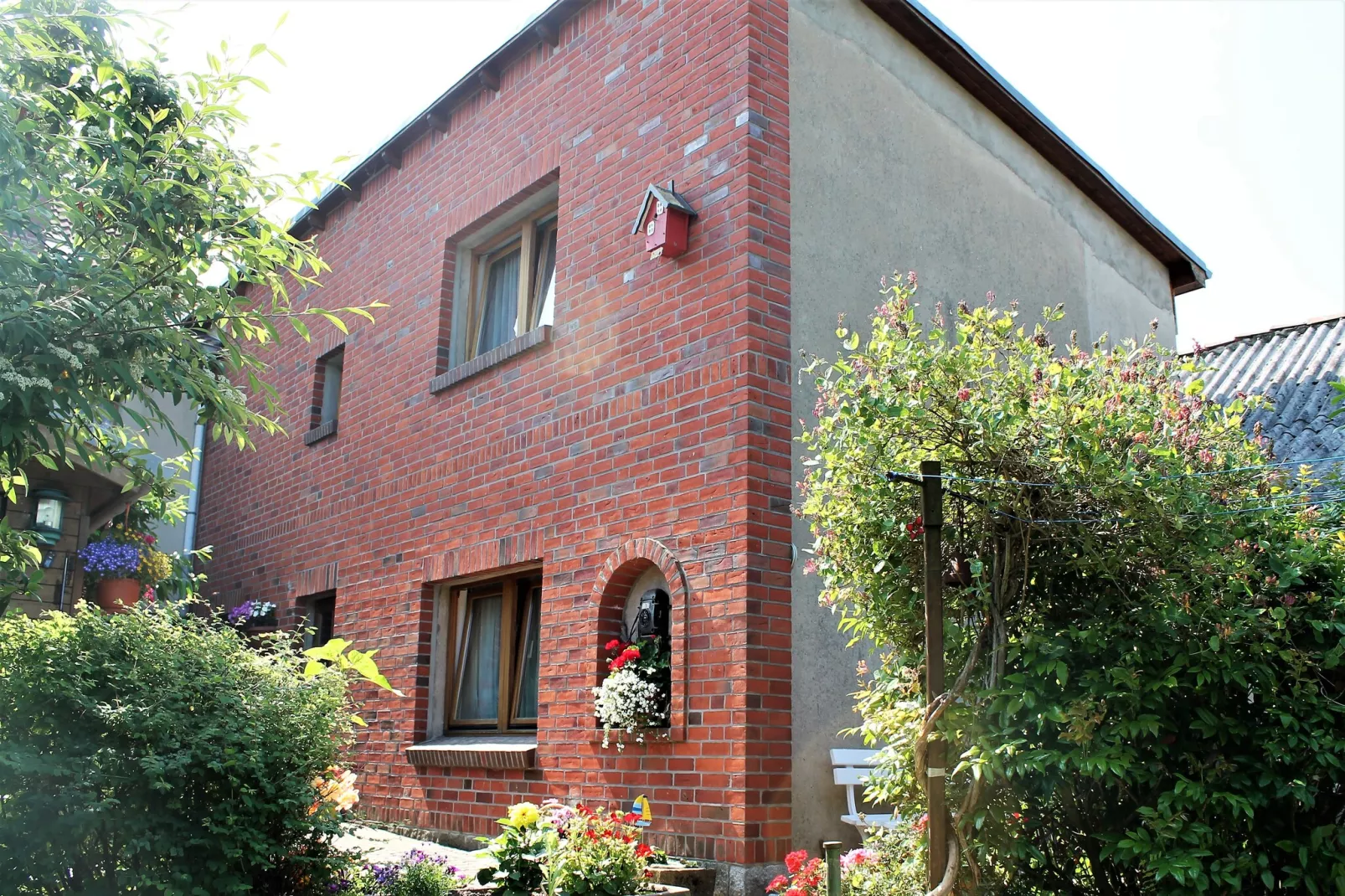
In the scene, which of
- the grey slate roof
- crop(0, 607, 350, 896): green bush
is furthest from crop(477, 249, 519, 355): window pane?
the grey slate roof

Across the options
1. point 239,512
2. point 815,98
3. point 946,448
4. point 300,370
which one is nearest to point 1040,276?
point 815,98

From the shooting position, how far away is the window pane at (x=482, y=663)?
330 inches

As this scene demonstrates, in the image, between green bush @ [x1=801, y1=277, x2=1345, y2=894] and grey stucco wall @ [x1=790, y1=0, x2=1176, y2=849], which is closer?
green bush @ [x1=801, y1=277, x2=1345, y2=894]

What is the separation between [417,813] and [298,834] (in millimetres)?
3243

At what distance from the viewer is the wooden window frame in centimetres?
805

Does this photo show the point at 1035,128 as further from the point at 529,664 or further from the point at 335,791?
the point at 335,791

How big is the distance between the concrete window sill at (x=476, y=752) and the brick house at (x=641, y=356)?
43 millimetres

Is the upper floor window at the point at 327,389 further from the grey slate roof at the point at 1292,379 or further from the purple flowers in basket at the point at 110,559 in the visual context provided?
the grey slate roof at the point at 1292,379

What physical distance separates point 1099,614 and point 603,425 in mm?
3765

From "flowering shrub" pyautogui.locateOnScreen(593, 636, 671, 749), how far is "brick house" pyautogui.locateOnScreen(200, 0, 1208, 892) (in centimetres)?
18

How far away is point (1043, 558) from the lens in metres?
4.38

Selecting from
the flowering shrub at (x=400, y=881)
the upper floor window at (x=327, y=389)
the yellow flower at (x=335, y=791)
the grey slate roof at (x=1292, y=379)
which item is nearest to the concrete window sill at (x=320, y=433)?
the upper floor window at (x=327, y=389)

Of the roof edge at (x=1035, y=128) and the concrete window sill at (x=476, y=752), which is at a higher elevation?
the roof edge at (x=1035, y=128)

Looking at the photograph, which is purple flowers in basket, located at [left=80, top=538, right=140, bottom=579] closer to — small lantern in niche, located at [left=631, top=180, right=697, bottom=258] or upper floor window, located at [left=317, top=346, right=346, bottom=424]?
upper floor window, located at [left=317, top=346, right=346, bottom=424]
